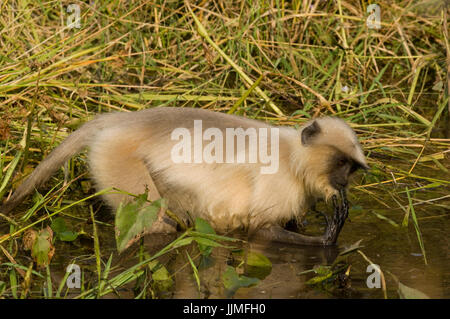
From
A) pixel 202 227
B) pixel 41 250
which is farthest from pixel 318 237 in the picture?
pixel 41 250

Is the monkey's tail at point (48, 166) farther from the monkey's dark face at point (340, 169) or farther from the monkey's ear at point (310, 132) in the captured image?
the monkey's dark face at point (340, 169)

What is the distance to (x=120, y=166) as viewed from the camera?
392cm

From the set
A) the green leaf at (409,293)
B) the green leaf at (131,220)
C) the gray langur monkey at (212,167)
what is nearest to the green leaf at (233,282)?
the green leaf at (131,220)

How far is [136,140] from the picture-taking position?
3.96m

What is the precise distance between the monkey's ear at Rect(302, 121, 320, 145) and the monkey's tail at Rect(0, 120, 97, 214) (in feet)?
3.68

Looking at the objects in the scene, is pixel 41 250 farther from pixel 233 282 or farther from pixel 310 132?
pixel 310 132

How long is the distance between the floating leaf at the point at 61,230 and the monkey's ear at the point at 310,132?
48.9 inches

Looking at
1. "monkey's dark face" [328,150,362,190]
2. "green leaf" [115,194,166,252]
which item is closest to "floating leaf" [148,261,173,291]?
"green leaf" [115,194,166,252]

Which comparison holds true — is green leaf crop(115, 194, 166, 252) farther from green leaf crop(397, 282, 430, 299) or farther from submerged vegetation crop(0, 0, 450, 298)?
green leaf crop(397, 282, 430, 299)

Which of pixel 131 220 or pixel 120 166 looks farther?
pixel 120 166

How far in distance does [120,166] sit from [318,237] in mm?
1088

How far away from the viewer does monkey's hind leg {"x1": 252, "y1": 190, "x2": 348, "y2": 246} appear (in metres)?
3.90
